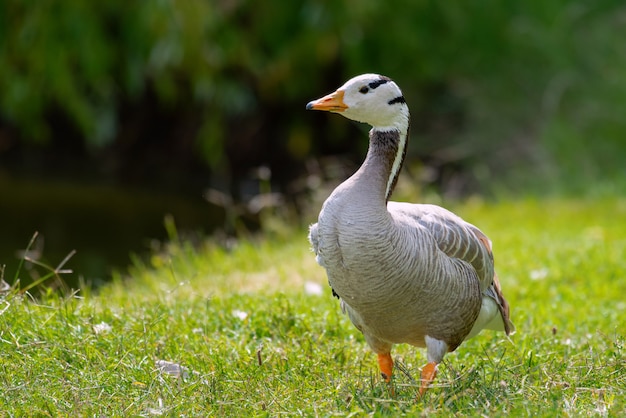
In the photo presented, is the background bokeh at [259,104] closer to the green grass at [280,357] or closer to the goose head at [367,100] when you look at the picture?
the green grass at [280,357]

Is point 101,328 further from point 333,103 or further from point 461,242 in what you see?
point 461,242

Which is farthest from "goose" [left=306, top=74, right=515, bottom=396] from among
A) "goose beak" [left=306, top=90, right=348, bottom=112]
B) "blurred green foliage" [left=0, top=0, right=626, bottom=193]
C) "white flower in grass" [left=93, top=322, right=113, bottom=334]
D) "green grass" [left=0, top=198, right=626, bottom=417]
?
"blurred green foliage" [left=0, top=0, right=626, bottom=193]

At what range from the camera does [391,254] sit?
3736 mm

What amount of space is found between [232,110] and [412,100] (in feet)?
9.50

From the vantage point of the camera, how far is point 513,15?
1338 centimetres

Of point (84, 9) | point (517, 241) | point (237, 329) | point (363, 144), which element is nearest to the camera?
point (237, 329)

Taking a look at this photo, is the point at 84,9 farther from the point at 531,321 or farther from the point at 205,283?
the point at 531,321

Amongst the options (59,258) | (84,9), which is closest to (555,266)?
(59,258)

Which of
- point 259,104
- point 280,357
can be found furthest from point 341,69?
point 280,357

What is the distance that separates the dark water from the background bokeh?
41mm

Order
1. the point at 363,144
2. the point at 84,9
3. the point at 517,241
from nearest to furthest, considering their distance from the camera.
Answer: the point at 517,241
the point at 84,9
the point at 363,144

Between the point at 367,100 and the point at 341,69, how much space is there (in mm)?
9073

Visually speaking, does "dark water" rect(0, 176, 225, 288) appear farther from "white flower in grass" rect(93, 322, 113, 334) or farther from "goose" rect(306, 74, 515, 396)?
"goose" rect(306, 74, 515, 396)

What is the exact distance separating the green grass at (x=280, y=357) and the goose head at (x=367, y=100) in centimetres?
114
